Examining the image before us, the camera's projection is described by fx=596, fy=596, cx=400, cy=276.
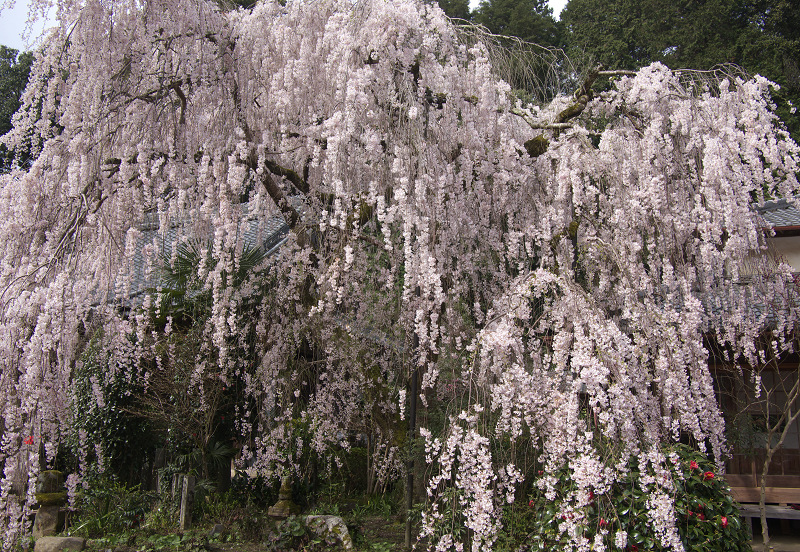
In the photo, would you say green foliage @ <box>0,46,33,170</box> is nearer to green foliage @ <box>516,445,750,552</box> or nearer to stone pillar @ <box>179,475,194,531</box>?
stone pillar @ <box>179,475,194,531</box>

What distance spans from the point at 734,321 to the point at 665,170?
4.37ft

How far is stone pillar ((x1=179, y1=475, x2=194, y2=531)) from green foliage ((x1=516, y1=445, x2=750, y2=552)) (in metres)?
3.59

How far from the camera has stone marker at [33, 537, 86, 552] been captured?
5.46 m

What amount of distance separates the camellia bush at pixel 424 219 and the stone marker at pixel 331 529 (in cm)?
106

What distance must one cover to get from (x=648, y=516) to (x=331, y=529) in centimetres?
284

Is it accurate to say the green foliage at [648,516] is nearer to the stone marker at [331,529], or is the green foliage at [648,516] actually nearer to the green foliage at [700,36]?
the stone marker at [331,529]

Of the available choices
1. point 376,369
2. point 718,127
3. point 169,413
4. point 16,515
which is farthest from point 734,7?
point 16,515

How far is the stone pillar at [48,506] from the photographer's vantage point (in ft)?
19.4

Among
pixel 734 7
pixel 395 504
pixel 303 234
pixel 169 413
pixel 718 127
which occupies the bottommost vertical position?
pixel 395 504

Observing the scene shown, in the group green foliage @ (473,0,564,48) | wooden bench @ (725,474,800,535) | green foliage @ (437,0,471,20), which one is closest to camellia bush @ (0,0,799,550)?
wooden bench @ (725,474,800,535)

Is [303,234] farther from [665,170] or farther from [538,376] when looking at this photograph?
[665,170]

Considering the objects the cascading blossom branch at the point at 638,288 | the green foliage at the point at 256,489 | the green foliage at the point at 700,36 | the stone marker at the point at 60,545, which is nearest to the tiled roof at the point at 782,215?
the green foliage at the point at 700,36

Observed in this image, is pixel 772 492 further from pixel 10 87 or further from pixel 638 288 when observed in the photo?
pixel 10 87

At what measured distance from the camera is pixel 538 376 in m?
4.21
